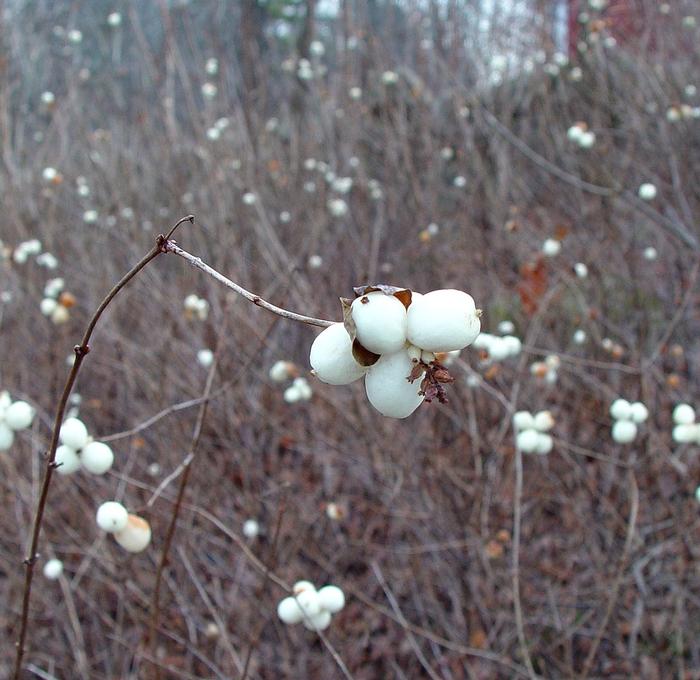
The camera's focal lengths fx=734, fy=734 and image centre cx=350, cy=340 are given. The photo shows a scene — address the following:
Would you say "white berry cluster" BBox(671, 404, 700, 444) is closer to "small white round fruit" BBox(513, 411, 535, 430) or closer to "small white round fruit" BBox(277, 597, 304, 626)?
"small white round fruit" BBox(513, 411, 535, 430)

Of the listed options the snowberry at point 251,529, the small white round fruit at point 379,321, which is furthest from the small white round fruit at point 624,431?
the small white round fruit at point 379,321

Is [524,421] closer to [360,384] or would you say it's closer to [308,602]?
[308,602]

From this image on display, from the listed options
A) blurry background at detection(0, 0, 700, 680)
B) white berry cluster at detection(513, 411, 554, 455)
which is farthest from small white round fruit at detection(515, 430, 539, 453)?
blurry background at detection(0, 0, 700, 680)

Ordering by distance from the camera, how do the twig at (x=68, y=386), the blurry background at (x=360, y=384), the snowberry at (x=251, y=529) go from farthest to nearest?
1. the snowberry at (x=251, y=529)
2. the blurry background at (x=360, y=384)
3. the twig at (x=68, y=386)

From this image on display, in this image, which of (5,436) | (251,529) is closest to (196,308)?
(251,529)

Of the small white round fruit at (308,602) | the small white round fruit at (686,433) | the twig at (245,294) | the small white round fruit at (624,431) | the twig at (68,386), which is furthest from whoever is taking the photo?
the small white round fruit at (624,431)

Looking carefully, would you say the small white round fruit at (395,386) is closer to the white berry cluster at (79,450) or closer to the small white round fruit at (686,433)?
the white berry cluster at (79,450)
